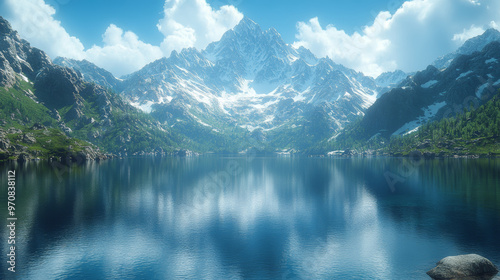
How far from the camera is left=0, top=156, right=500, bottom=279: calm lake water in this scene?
39031 mm

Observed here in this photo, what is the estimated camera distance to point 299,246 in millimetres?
47594

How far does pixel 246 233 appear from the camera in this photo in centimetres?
5462

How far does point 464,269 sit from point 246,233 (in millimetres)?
32723

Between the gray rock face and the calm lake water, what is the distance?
2.41m

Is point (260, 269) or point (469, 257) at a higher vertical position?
point (469, 257)

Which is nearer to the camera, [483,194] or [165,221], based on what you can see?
[165,221]

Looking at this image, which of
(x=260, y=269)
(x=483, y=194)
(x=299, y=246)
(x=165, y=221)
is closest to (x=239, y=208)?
(x=165, y=221)

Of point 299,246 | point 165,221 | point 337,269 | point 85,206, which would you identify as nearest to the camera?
point 337,269

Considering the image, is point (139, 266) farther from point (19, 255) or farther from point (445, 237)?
point (445, 237)

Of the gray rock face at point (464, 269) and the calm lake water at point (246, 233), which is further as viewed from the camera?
the calm lake water at point (246, 233)

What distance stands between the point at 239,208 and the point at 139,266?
37461 mm

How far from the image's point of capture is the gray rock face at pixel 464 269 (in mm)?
34531

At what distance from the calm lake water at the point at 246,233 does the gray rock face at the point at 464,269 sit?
241 centimetres

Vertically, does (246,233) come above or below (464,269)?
below
